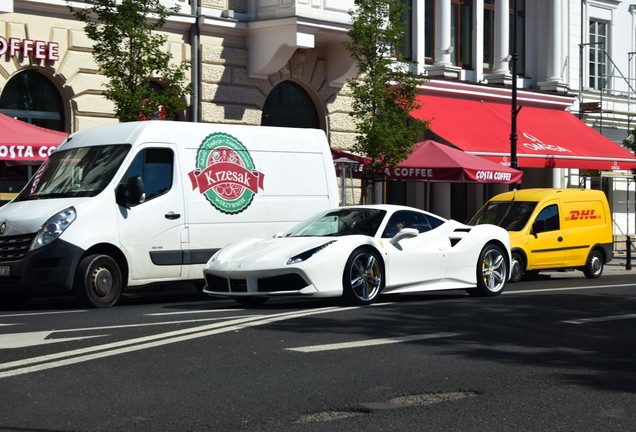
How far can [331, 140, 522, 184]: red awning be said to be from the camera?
24.9 meters

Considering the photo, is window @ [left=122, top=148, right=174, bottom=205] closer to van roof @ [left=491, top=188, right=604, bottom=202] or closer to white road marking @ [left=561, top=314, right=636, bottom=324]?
white road marking @ [left=561, top=314, right=636, bottom=324]

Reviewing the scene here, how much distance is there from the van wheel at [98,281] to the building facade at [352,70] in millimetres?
5421

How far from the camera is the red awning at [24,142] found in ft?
59.4

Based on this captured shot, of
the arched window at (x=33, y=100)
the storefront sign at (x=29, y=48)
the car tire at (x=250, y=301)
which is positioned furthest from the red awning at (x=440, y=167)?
the car tire at (x=250, y=301)

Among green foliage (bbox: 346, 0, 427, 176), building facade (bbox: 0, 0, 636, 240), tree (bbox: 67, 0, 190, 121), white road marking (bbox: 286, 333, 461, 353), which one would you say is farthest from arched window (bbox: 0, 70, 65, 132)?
white road marking (bbox: 286, 333, 461, 353)

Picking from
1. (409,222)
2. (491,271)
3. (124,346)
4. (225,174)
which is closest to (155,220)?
(225,174)

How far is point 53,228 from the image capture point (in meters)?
15.3

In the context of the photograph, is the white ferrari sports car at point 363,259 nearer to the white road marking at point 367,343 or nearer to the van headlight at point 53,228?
the van headlight at point 53,228

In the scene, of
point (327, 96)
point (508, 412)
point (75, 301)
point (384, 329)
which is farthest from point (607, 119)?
point (508, 412)

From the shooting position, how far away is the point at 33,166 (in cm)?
2355

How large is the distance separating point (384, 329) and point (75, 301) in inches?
283

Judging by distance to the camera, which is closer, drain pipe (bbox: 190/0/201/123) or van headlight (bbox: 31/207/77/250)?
van headlight (bbox: 31/207/77/250)

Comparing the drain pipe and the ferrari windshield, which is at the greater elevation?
the drain pipe

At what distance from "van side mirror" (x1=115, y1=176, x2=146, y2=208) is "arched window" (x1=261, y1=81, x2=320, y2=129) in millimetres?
11883
